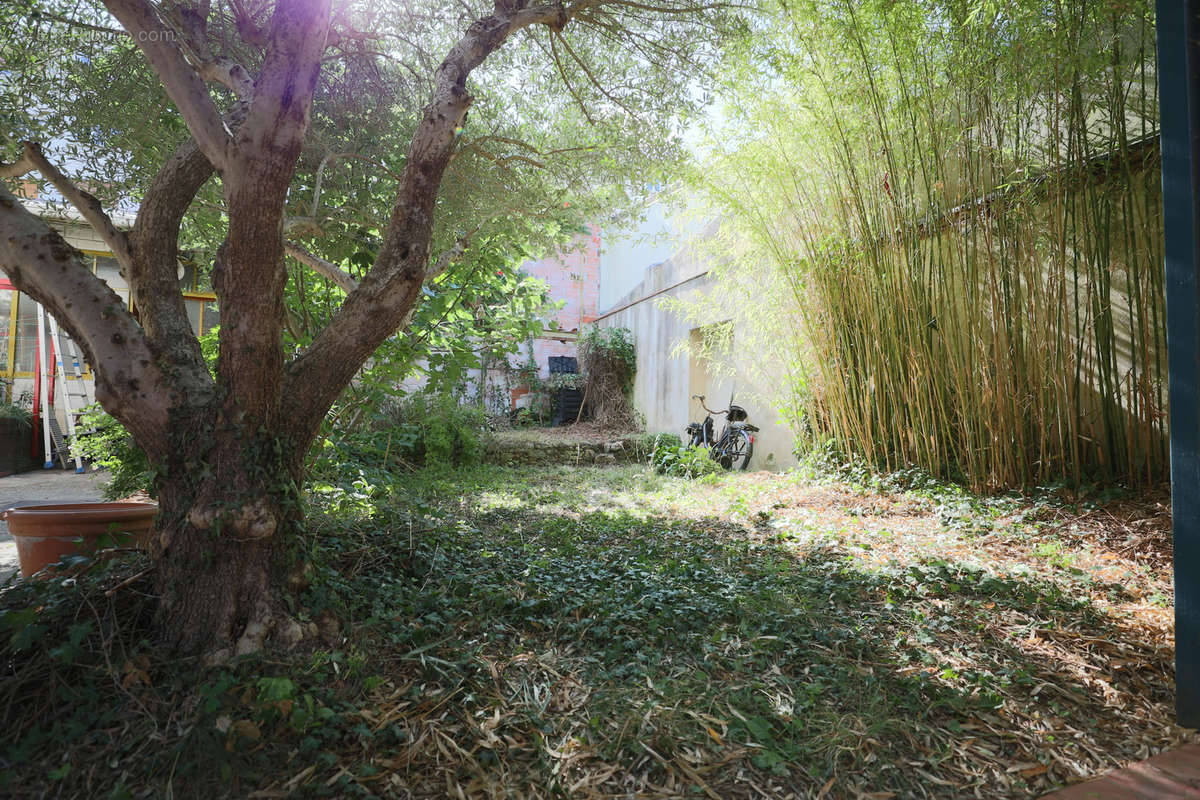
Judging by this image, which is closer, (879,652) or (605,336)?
(879,652)

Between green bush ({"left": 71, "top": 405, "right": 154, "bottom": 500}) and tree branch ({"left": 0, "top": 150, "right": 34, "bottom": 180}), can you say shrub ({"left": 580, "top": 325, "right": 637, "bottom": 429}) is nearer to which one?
green bush ({"left": 71, "top": 405, "right": 154, "bottom": 500})

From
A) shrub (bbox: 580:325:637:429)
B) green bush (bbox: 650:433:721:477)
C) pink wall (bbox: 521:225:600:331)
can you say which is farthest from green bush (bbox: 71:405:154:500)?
pink wall (bbox: 521:225:600:331)

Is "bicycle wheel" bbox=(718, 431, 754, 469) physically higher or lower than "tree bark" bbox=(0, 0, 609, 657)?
lower

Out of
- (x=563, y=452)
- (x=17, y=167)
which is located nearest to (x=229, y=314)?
(x=17, y=167)

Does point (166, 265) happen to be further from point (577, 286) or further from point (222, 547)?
point (577, 286)

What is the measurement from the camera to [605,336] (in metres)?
8.90

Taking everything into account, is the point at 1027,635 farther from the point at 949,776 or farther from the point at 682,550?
the point at 682,550

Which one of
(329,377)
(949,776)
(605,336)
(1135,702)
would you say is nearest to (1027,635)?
(1135,702)

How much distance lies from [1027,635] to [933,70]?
2609mm

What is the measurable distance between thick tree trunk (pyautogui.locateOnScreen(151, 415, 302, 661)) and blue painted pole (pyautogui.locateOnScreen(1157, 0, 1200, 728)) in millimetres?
1994

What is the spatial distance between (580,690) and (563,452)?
4705mm

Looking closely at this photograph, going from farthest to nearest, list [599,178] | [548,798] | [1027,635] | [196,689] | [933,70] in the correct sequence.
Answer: [599,178]
[933,70]
[1027,635]
[196,689]
[548,798]

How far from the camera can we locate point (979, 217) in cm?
306

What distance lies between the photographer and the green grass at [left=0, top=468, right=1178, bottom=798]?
1.15 m
